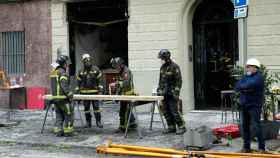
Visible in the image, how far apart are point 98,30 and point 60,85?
6.51m

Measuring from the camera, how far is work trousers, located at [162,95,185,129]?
13.1 meters

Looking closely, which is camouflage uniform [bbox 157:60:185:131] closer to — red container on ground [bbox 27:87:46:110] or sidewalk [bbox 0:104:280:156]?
sidewalk [bbox 0:104:280:156]

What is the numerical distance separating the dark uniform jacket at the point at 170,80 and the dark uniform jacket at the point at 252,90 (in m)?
2.60

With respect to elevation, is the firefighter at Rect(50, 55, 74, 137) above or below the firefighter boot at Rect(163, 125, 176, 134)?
above

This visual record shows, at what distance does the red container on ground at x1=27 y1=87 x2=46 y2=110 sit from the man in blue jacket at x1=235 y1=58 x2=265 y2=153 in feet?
32.2

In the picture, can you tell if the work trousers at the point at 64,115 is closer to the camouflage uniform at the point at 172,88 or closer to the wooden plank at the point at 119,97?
the wooden plank at the point at 119,97

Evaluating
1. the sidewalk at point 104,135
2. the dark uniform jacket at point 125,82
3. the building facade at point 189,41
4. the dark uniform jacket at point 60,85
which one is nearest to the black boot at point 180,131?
the sidewalk at point 104,135

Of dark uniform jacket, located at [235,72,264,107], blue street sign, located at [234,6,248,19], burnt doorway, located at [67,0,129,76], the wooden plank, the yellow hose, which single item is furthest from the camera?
burnt doorway, located at [67,0,129,76]

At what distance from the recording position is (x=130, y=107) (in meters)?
13.1

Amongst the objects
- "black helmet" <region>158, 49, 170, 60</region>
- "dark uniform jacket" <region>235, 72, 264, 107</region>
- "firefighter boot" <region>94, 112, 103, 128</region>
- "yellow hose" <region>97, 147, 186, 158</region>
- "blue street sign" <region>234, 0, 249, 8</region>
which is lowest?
"yellow hose" <region>97, 147, 186, 158</region>

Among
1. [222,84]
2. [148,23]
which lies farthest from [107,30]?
[222,84]

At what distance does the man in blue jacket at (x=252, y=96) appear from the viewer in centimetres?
1052

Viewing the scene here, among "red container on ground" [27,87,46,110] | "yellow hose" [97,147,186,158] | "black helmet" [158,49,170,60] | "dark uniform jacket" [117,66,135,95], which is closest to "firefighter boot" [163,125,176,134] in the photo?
"dark uniform jacket" [117,66,135,95]

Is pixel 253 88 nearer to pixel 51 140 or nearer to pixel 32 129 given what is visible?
pixel 51 140
